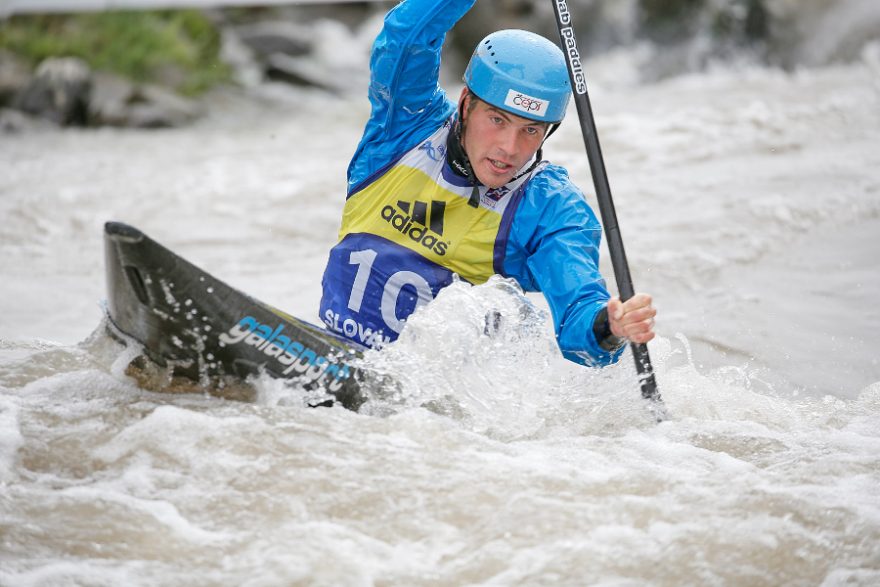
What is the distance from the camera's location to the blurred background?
44.4 ft

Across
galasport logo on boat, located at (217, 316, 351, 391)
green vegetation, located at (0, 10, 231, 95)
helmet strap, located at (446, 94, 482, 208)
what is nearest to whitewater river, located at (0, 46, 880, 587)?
galasport logo on boat, located at (217, 316, 351, 391)

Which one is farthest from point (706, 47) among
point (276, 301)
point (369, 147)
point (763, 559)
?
point (763, 559)

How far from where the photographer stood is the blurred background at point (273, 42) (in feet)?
44.4

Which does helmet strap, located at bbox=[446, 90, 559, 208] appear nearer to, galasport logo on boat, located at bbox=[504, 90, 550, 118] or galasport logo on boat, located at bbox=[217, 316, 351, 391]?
galasport logo on boat, located at bbox=[504, 90, 550, 118]

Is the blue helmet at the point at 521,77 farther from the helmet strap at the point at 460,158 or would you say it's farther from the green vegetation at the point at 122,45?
the green vegetation at the point at 122,45

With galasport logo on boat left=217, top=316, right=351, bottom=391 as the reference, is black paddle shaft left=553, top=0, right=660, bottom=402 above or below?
above

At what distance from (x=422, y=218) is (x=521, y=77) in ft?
2.40

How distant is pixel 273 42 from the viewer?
682 inches

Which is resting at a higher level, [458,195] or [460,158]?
[460,158]

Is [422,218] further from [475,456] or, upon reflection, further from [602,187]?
[475,456]

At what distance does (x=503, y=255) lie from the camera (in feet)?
14.4

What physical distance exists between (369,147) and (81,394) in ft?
5.06

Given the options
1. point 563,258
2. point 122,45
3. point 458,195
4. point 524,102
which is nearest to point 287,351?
point 458,195

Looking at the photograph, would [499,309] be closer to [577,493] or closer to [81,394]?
[577,493]
